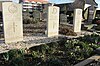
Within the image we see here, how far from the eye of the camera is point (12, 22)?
7.72m

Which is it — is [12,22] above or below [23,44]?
above

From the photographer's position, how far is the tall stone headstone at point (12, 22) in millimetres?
7422

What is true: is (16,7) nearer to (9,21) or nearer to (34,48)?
(9,21)

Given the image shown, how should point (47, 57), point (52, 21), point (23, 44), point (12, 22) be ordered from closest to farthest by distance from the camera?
point (47, 57) < point (23, 44) < point (12, 22) < point (52, 21)

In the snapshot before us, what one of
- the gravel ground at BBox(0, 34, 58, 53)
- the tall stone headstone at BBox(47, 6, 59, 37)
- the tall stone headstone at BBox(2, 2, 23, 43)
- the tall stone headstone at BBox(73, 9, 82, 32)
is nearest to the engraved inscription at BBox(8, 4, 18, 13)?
the tall stone headstone at BBox(2, 2, 23, 43)

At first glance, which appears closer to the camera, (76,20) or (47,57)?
(47,57)

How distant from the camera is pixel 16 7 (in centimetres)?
776

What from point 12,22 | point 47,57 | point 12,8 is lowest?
point 47,57

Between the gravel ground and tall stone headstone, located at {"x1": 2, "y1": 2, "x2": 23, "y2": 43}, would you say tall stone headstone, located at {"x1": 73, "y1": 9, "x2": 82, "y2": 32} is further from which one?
tall stone headstone, located at {"x1": 2, "y1": 2, "x2": 23, "y2": 43}

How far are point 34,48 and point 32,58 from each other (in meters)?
1.34

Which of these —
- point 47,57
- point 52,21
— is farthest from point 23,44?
point 52,21

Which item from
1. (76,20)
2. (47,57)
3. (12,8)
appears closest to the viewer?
(47,57)

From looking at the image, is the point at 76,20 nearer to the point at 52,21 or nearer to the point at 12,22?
the point at 52,21

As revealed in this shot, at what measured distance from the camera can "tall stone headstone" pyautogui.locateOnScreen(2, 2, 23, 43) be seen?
7.42 m
